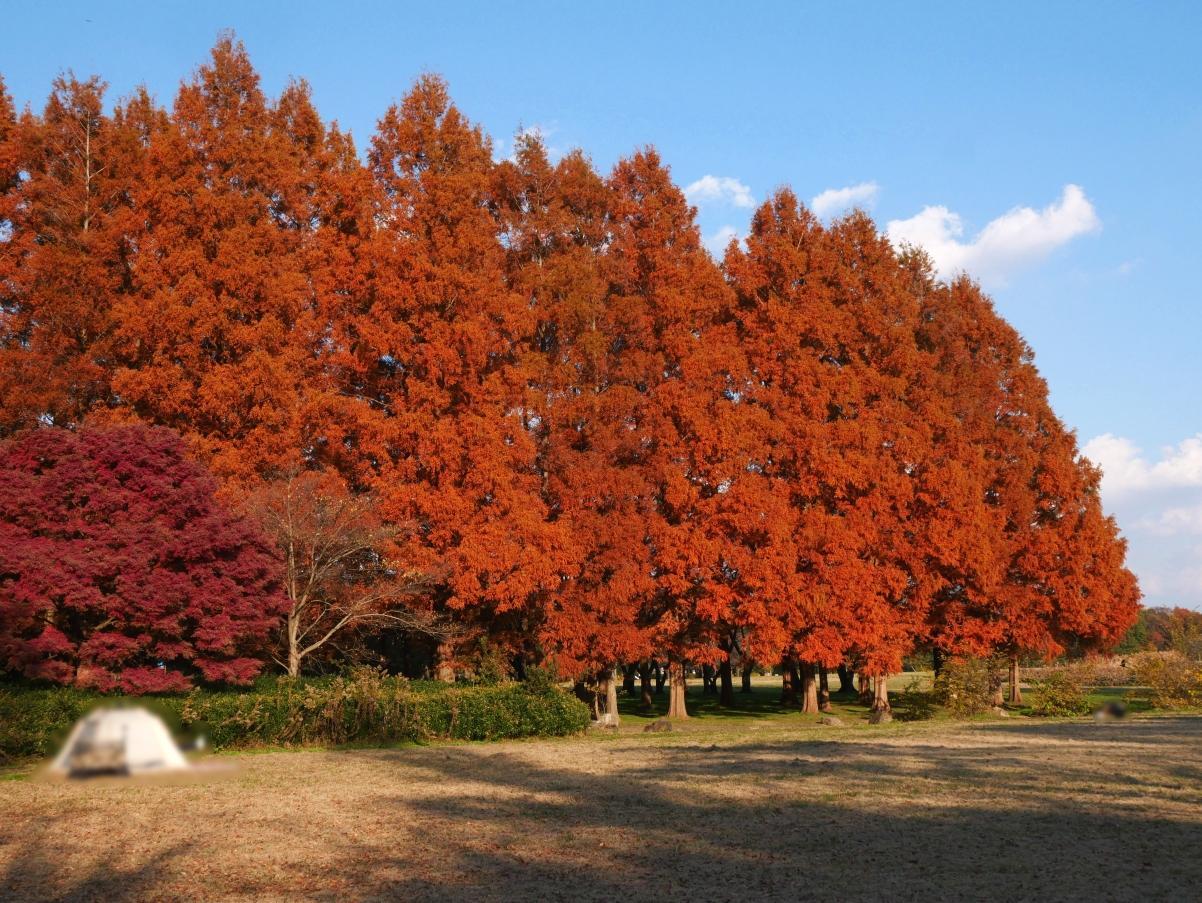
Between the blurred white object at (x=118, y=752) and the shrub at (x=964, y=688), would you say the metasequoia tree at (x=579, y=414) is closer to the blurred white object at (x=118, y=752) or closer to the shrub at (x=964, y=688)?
the shrub at (x=964, y=688)

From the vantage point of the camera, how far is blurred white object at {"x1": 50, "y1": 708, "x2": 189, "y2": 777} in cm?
682

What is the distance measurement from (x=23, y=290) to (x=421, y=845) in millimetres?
23541

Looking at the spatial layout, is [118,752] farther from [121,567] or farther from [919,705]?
[919,705]

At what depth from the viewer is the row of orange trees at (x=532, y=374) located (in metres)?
26.4

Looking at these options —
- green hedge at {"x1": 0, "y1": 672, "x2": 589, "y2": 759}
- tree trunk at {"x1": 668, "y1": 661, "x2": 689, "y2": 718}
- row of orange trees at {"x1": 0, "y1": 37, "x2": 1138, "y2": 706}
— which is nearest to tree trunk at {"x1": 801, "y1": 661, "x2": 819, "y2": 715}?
row of orange trees at {"x1": 0, "y1": 37, "x2": 1138, "y2": 706}

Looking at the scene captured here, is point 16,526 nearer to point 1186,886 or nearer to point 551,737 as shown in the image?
point 551,737

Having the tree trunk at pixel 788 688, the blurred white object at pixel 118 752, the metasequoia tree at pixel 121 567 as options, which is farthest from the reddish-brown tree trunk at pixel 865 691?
the blurred white object at pixel 118 752

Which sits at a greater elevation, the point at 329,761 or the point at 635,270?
the point at 635,270

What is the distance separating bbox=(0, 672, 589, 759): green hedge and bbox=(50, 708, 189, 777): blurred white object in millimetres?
8202

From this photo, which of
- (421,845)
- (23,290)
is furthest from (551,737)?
(23,290)

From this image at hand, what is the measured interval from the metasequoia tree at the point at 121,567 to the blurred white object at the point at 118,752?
1108 centimetres

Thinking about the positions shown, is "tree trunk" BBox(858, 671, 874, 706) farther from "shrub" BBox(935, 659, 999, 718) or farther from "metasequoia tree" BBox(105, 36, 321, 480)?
"metasequoia tree" BBox(105, 36, 321, 480)

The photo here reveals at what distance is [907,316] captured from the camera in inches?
1388

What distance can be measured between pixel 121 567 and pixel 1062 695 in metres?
25.5
